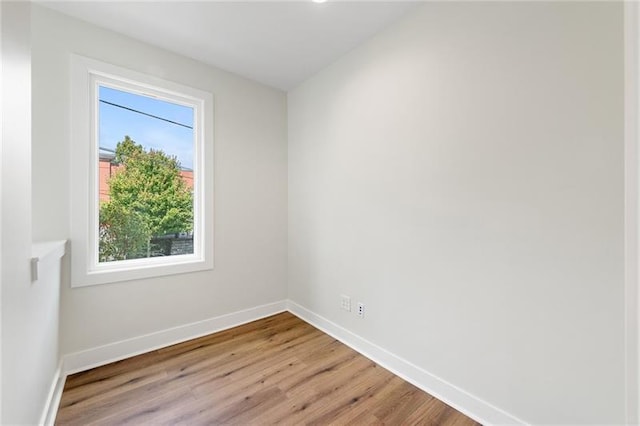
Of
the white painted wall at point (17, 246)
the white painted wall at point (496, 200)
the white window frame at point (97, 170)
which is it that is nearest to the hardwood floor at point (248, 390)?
the white painted wall at point (496, 200)

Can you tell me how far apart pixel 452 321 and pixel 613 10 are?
Answer: 1647 millimetres

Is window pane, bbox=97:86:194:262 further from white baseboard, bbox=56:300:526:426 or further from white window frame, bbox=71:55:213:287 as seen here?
white baseboard, bbox=56:300:526:426

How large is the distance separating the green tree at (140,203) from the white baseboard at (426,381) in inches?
67.7

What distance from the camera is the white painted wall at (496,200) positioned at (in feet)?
3.76

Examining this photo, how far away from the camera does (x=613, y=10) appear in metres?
1.10

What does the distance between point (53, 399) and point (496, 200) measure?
2770mm

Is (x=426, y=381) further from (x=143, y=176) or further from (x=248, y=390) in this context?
(x=143, y=176)

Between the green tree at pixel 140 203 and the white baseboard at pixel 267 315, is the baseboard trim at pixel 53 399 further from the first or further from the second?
the green tree at pixel 140 203

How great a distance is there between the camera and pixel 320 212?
2.62 metres

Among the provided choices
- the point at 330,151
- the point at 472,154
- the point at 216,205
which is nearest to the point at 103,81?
the point at 216,205

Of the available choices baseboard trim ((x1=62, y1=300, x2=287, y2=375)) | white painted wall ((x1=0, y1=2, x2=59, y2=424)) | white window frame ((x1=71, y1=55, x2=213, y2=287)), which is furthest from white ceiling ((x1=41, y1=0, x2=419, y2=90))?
baseboard trim ((x1=62, y1=300, x2=287, y2=375))

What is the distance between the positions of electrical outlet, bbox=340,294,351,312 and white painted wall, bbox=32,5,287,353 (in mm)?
894

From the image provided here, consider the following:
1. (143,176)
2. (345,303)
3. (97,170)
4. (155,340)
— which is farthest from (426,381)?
(97,170)

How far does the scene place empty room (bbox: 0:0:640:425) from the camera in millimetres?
1139
